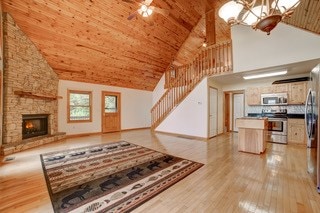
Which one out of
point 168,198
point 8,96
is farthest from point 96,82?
point 168,198

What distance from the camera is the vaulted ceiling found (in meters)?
3.80

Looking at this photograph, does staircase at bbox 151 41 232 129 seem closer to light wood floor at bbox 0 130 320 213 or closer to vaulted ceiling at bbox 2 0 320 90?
vaulted ceiling at bbox 2 0 320 90

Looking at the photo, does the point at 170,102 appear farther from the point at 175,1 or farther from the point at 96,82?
the point at 175,1

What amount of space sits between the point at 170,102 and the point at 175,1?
404cm

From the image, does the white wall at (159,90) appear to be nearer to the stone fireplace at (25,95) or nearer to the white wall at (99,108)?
the white wall at (99,108)

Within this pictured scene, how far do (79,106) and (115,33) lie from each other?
11.4 ft

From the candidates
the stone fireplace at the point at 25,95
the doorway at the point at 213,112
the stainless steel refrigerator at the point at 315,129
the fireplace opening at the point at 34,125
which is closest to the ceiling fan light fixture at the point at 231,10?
the stainless steel refrigerator at the point at 315,129

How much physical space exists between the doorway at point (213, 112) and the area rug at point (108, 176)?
3.05 m

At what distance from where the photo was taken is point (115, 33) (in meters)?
5.07

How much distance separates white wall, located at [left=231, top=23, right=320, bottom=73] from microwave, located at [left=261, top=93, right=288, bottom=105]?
162cm

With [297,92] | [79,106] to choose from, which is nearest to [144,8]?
[79,106]

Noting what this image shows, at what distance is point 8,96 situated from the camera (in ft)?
13.3

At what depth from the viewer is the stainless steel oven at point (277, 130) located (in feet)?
16.4

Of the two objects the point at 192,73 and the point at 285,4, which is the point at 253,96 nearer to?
the point at 192,73
